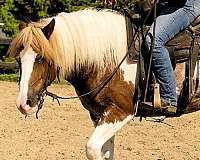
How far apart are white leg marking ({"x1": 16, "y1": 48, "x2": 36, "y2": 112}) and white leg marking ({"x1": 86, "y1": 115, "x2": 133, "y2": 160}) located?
67 centimetres

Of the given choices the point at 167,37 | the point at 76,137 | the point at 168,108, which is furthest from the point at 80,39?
the point at 76,137

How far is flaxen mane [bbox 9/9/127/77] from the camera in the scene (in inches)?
163

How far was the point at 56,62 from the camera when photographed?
4242mm

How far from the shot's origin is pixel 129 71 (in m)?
4.51

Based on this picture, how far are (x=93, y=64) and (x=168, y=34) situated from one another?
27.9 inches

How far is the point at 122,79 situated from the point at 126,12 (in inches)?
25.2

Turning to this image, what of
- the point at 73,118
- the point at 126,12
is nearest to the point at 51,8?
the point at 73,118

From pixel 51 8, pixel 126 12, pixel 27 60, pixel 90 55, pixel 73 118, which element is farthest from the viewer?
pixel 51 8

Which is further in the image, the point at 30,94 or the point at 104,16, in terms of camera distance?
the point at 104,16

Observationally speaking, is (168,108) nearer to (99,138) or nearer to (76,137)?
(99,138)

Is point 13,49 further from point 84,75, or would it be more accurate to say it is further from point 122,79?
point 122,79

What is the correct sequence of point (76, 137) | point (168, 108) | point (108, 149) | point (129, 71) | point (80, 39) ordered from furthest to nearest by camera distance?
1. point (76, 137)
2. point (108, 149)
3. point (168, 108)
4. point (129, 71)
5. point (80, 39)

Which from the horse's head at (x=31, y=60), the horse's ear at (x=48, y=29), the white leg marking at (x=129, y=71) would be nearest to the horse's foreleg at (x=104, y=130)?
the white leg marking at (x=129, y=71)

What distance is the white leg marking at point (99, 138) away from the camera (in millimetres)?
4367
